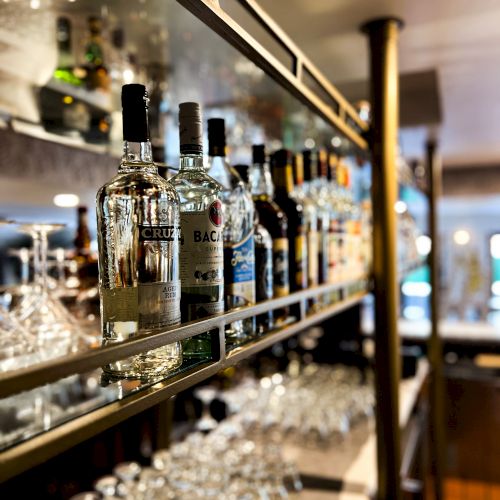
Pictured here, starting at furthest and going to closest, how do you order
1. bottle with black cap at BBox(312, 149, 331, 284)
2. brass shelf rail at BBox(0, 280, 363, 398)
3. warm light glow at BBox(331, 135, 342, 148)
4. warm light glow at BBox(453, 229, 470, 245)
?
warm light glow at BBox(453, 229, 470, 245)
warm light glow at BBox(331, 135, 342, 148)
bottle with black cap at BBox(312, 149, 331, 284)
brass shelf rail at BBox(0, 280, 363, 398)

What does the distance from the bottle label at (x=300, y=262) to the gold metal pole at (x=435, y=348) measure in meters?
2.09

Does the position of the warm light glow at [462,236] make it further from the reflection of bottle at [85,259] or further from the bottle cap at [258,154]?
the bottle cap at [258,154]

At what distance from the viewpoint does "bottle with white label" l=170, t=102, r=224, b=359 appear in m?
0.68

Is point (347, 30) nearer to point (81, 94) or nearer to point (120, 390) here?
point (81, 94)

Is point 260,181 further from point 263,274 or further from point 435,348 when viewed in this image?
point 435,348

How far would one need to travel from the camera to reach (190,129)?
688 mm

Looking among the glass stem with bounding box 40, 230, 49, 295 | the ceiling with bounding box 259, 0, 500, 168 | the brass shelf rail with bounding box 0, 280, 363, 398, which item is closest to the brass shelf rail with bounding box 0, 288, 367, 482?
the brass shelf rail with bounding box 0, 280, 363, 398

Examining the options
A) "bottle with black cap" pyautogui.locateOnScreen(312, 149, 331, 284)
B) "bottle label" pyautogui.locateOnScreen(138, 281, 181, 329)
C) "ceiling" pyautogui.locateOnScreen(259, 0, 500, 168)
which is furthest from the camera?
"ceiling" pyautogui.locateOnScreen(259, 0, 500, 168)

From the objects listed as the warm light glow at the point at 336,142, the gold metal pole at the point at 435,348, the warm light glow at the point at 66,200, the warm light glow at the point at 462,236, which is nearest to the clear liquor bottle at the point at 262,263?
the warm light glow at the point at 66,200

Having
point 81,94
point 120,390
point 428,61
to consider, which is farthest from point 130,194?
point 428,61

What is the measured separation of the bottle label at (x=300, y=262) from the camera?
105 cm

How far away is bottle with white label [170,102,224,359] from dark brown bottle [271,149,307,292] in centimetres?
36

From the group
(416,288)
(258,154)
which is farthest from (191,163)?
(416,288)

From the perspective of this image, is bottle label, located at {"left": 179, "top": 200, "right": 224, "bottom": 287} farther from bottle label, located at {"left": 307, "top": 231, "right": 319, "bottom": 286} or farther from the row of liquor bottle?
bottle label, located at {"left": 307, "top": 231, "right": 319, "bottom": 286}
